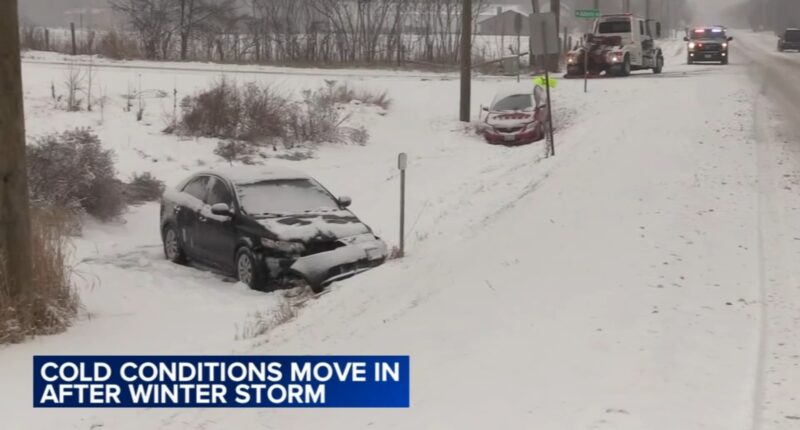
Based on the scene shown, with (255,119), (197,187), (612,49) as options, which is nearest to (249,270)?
(197,187)

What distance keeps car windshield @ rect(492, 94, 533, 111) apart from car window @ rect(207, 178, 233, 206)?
12.6m

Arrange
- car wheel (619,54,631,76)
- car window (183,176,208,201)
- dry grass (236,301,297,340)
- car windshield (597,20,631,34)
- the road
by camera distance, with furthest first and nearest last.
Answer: car windshield (597,20,631,34)
car wheel (619,54,631,76)
car window (183,176,208,201)
dry grass (236,301,297,340)
the road

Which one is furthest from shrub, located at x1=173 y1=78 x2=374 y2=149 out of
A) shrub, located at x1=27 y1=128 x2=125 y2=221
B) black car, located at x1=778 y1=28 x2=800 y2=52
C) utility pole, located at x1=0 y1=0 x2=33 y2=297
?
black car, located at x1=778 y1=28 x2=800 y2=52

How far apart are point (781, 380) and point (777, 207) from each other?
573 centimetres

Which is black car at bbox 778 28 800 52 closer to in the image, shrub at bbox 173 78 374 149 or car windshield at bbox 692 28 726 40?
car windshield at bbox 692 28 726 40

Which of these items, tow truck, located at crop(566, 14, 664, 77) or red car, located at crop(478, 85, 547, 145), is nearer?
red car, located at crop(478, 85, 547, 145)

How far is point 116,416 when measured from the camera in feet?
17.6

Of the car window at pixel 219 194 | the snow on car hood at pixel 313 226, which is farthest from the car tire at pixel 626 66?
the car window at pixel 219 194

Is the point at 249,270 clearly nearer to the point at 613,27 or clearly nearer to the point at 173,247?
the point at 173,247

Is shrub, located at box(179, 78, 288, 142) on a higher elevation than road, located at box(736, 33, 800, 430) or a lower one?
higher

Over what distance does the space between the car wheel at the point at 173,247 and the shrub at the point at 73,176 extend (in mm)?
2191

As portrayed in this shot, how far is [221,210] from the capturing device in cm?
1059

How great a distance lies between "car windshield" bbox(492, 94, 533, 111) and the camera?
889 inches

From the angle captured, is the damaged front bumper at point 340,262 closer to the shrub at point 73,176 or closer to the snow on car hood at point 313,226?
the snow on car hood at point 313,226
